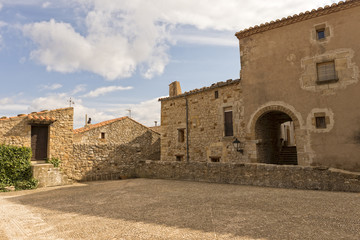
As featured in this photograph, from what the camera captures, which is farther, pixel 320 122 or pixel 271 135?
pixel 271 135

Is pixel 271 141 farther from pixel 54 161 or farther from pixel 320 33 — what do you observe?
pixel 54 161

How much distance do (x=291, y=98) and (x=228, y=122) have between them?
11.9 ft

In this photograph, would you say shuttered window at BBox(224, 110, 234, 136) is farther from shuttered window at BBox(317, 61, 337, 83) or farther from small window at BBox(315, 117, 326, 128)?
shuttered window at BBox(317, 61, 337, 83)

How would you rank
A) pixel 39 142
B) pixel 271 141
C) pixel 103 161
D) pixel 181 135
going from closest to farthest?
pixel 39 142 → pixel 271 141 → pixel 103 161 → pixel 181 135

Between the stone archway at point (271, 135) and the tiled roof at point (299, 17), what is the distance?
4.37 m

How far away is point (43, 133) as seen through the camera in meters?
11.3

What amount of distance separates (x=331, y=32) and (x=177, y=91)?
10.9m

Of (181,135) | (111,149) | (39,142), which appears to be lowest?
(111,149)

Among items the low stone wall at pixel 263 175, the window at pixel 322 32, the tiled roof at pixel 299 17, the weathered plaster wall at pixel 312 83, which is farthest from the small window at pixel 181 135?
the window at pixel 322 32

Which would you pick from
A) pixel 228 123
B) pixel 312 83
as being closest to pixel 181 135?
pixel 228 123

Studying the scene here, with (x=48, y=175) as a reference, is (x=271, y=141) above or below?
above

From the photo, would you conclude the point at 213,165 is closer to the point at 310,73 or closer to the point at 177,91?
the point at 310,73

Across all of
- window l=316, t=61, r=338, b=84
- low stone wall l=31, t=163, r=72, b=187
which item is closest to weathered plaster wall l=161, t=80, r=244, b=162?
window l=316, t=61, r=338, b=84

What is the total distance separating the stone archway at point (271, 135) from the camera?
423 inches
